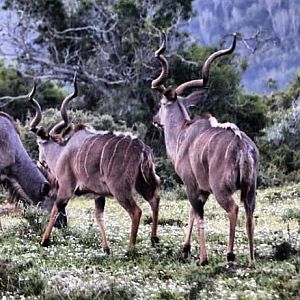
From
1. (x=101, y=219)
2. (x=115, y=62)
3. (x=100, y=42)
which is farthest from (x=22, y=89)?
(x=101, y=219)

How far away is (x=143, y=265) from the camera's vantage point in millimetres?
7703

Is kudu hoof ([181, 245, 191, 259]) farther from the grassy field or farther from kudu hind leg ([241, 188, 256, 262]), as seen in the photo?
kudu hind leg ([241, 188, 256, 262])

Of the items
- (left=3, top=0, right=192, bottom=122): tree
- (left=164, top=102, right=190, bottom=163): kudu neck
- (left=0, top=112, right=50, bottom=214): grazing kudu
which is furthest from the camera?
(left=3, top=0, right=192, bottom=122): tree

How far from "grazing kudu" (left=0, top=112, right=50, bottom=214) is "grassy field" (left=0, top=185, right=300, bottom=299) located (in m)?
1.11

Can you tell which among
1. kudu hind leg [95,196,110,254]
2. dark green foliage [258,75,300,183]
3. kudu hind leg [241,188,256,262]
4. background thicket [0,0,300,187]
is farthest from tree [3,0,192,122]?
kudu hind leg [241,188,256,262]

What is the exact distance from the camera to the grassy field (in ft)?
20.8

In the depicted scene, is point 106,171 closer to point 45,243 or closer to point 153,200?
point 153,200

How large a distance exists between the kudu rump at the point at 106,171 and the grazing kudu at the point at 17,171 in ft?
6.61

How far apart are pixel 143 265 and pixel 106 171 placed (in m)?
1.40

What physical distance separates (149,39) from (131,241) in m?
18.7

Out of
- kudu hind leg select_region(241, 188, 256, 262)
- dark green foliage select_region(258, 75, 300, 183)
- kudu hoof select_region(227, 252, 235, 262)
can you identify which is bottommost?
dark green foliage select_region(258, 75, 300, 183)

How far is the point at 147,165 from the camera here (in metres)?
8.73

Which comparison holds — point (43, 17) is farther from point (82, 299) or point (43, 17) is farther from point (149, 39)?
point (82, 299)

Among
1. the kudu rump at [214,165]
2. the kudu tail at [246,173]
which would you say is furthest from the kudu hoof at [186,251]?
the kudu tail at [246,173]
